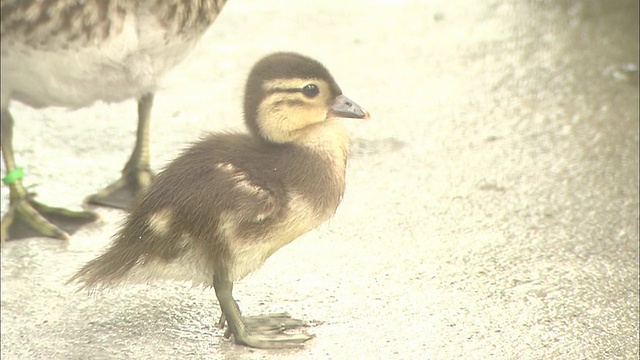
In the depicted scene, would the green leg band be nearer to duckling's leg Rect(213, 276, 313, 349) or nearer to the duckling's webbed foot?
the duckling's webbed foot

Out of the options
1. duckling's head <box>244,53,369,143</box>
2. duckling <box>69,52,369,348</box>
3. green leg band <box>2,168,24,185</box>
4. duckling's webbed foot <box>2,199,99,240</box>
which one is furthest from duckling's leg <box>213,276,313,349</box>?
green leg band <box>2,168,24,185</box>

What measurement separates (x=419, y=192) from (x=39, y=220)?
137cm

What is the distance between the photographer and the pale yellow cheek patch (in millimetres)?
3016

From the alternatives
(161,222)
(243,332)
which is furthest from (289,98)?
(243,332)

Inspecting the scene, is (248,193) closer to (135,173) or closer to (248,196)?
(248,196)

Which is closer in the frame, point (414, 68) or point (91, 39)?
point (91, 39)

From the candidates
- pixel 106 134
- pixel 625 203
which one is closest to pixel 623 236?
pixel 625 203

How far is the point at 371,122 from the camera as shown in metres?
4.70

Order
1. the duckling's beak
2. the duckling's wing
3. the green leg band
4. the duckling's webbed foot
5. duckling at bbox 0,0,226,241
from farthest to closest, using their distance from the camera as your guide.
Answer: the green leg band
the duckling's webbed foot
duckling at bbox 0,0,226,241
the duckling's beak
the duckling's wing

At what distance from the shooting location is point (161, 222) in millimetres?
3031

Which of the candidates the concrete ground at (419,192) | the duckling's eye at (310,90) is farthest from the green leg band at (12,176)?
the duckling's eye at (310,90)

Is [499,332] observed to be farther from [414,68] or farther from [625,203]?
[414,68]

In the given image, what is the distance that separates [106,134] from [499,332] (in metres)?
2.11

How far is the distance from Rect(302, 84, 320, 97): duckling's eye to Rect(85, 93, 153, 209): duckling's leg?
1298mm
